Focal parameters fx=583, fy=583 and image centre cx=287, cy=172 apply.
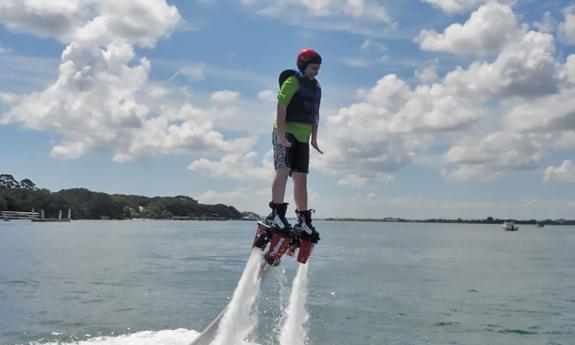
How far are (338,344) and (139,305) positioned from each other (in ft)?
30.2

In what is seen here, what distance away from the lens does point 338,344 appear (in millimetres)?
17062

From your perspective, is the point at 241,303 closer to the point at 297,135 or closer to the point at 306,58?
the point at 297,135

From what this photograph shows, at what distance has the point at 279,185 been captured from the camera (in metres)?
9.84

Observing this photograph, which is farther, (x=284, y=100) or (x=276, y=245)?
(x=276, y=245)

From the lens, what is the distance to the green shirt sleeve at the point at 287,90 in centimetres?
942

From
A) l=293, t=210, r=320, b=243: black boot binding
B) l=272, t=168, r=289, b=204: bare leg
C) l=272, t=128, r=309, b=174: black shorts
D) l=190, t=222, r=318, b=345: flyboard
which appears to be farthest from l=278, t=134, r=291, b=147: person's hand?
l=190, t=222, r=318, b=345: flyboard

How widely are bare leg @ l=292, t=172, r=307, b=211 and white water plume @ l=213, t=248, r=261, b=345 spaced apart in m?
1.09

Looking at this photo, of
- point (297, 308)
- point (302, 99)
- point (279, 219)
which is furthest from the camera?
point (297, 308)

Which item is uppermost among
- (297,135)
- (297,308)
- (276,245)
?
(297,135)

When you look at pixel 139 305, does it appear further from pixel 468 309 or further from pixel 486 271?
pixel 486 271

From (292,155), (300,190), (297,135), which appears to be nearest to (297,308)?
(300,190)

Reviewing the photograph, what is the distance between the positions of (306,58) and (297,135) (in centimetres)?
128

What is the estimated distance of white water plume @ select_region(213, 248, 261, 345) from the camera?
1013cm

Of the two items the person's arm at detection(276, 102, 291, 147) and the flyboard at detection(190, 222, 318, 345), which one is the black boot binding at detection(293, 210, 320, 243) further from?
the person's arm at detection(276, 102, 291, 147)
